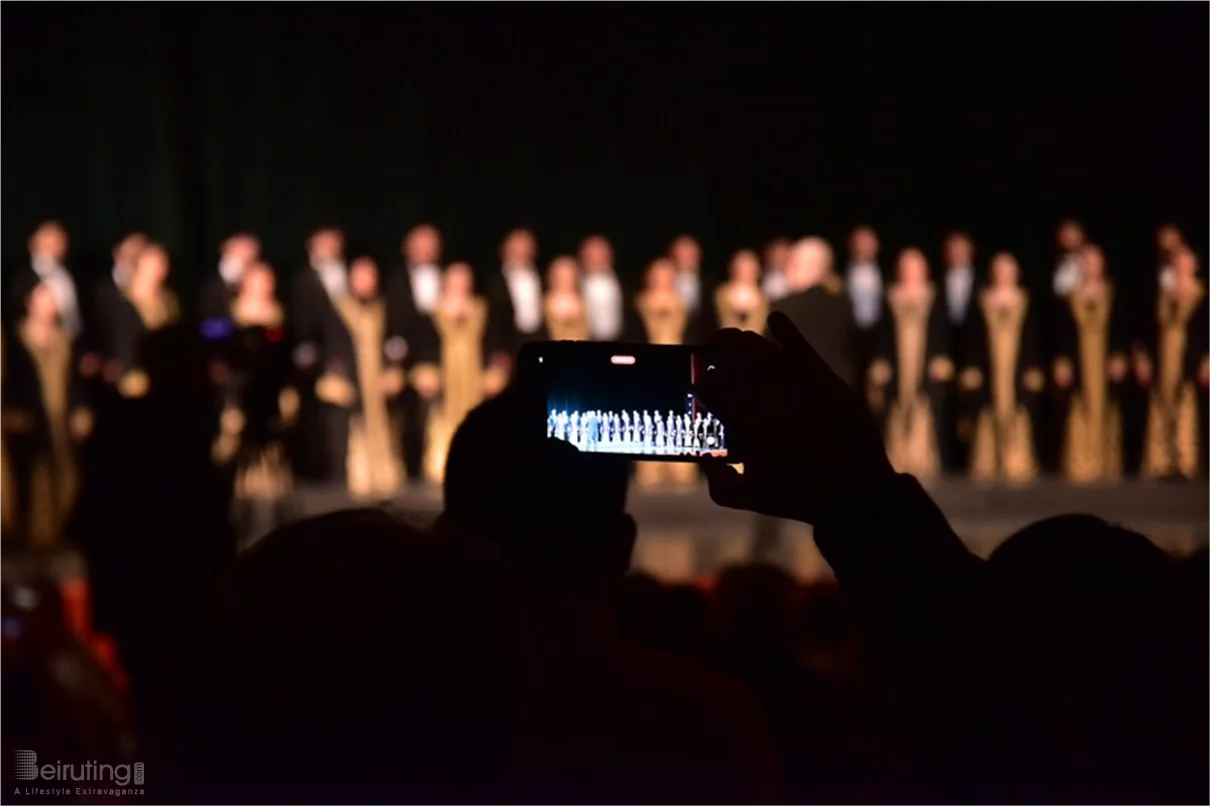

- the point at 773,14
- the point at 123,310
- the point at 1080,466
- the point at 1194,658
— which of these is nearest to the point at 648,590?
the point at 1194,658

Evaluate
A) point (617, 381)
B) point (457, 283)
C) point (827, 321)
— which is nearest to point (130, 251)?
point (457, 283)

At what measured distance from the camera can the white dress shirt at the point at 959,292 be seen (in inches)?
314

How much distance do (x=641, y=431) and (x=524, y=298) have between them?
6.41 m

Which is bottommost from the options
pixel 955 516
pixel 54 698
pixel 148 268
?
pixel 955 516

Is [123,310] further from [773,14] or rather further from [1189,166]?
[1189,166]

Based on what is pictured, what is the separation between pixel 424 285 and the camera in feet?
24.9

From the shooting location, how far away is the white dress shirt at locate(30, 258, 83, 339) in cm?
676

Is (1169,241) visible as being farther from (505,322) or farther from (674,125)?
(505,322)

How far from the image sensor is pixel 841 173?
941 cm

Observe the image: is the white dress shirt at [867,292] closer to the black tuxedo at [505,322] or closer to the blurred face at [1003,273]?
the blurred face at [1003,273]

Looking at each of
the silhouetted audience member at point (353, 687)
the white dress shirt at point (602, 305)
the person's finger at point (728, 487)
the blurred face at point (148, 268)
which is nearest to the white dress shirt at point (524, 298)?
the white dress shirt at point (602, 305)

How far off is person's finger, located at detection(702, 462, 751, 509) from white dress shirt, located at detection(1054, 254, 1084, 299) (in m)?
7.27

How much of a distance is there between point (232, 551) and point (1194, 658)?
1.78 m

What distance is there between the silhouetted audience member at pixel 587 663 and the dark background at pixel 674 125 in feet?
24.5
